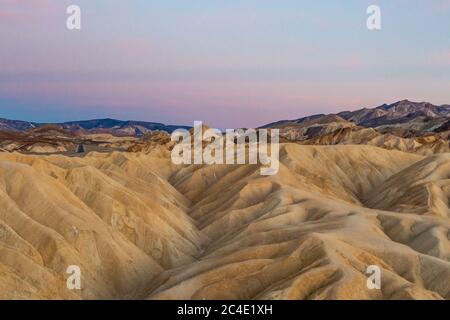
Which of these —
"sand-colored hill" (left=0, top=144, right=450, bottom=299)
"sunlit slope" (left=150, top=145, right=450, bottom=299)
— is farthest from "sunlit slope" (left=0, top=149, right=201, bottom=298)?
"sunlit slope" (left=150, top=145, right=450, bottom=299)

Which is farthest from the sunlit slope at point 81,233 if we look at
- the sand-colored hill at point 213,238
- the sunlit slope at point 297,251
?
the sunlit slope at point 297,251

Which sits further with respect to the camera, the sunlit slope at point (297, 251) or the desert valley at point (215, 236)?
the desert valley at point (215, 236)

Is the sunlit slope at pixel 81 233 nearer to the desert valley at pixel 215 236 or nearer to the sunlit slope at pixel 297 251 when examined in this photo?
the desert valley at pixel 215 236

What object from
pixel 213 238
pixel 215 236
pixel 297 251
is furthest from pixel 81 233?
pixel 297 251

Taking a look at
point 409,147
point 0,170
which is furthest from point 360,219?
point 409,147

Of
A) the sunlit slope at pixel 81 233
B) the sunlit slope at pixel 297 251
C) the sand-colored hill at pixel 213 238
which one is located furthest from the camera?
the sunlit slope at pixel 81 233

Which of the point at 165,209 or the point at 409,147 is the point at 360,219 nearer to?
the point at 165,209

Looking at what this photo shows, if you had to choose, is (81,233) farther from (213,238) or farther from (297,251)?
(297,251)
